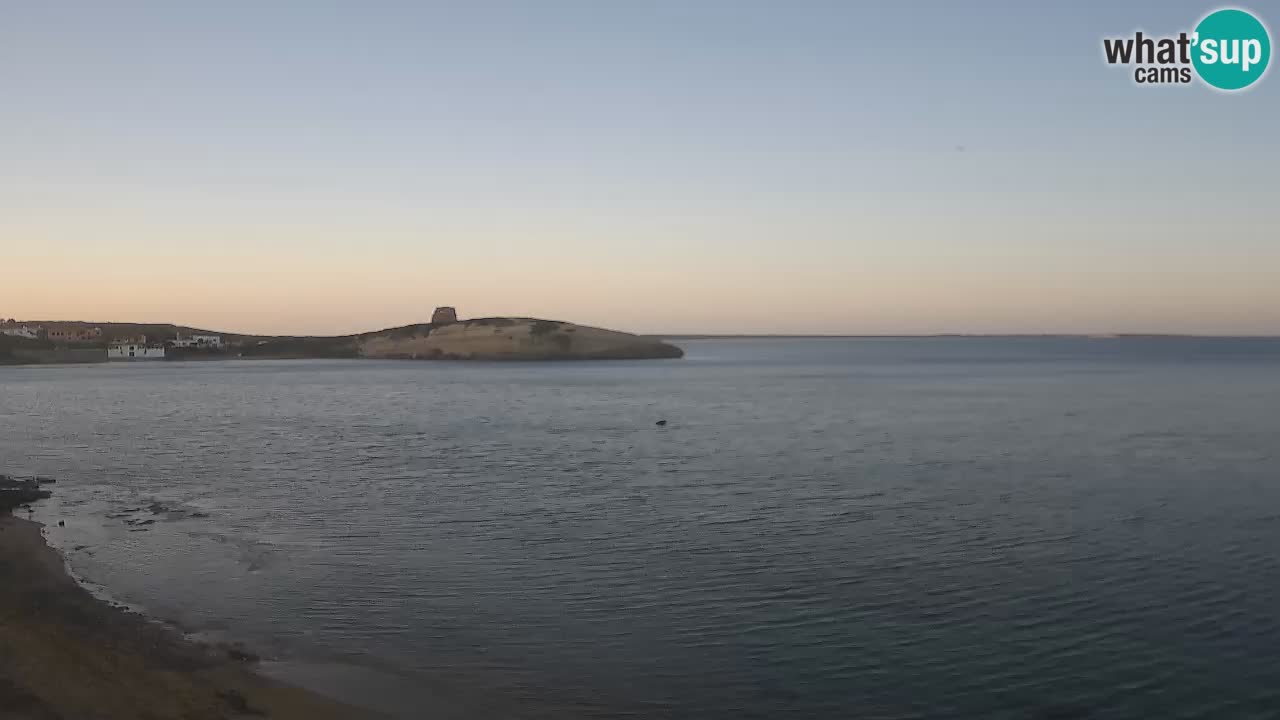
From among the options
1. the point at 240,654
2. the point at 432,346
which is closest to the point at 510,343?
the point at 432,346

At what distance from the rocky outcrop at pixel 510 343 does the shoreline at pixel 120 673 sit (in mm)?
148335

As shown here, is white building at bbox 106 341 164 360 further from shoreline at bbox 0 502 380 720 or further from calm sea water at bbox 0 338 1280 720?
shoreline at bbox 0 502 380 720

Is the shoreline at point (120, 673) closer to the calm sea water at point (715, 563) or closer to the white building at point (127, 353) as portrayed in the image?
the calm sea water at point (715, 563)

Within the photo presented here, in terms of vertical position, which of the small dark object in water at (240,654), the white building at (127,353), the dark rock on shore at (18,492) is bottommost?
the small dark object in water at (240,654)

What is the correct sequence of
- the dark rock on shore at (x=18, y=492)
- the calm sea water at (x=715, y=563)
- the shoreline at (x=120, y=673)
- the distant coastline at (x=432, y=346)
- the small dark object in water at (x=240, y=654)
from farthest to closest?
the distant coastline at (x=432, y=346) < the dark rock on shore at (x=18, y=492) < the small dark object in water at (x=240, y=654) < the calm sea water at (x=715, y=563) < the shoreline at (x=120, y=673)

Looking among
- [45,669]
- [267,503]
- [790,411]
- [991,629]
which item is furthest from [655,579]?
[790,411]

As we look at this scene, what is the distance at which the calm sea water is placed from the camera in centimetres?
1110

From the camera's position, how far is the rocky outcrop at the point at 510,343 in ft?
529

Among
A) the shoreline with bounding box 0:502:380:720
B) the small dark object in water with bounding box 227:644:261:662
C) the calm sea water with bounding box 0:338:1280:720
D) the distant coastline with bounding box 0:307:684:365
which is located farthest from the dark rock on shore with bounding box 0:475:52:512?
the distant coastline with bounding box 0:307:684:365

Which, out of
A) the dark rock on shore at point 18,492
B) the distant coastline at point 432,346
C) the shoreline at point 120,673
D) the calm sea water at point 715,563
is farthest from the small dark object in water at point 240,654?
the distant coastline at point 432,346

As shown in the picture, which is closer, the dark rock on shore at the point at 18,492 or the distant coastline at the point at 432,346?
the dark rock on shore at the point at 18,492

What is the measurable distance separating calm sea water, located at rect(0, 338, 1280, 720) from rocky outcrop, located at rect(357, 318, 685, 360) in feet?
398

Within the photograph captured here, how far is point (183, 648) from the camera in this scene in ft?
38.4

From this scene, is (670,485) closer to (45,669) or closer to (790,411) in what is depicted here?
(45,669)
